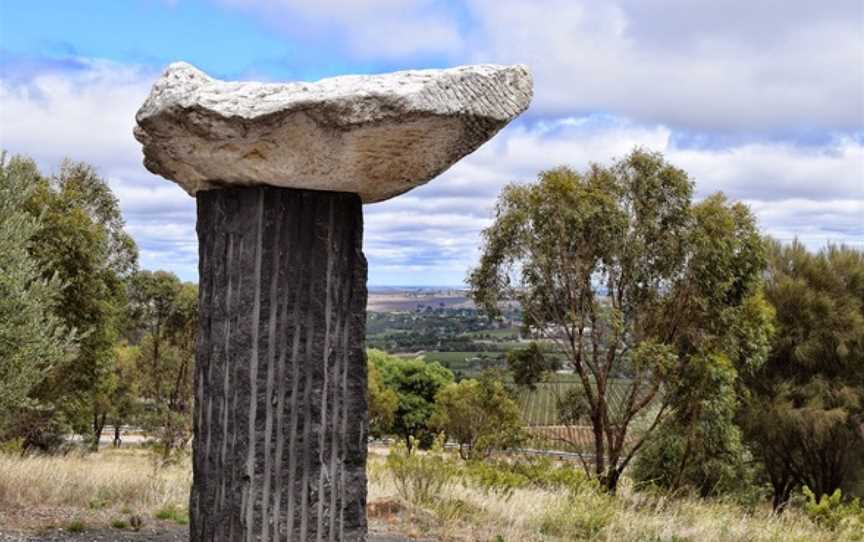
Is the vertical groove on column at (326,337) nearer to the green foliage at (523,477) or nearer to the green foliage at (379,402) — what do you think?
the green foliage at (523,477)

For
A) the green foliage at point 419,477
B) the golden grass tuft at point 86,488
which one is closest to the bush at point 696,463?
the green foliage at point 419,477

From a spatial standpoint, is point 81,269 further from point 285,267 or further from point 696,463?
point 696,463

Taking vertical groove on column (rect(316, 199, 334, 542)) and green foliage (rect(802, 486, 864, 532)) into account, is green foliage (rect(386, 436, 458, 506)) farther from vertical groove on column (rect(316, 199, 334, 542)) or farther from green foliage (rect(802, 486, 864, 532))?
vertical groove on column (rect(316, 199, 334, 542))

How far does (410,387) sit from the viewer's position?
40.2 m

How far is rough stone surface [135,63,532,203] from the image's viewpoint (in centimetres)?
407

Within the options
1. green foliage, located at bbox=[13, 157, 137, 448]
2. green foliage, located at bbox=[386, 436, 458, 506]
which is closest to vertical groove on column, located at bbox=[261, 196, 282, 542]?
green foliage, located at bbox=[386, 436, 458, 506]

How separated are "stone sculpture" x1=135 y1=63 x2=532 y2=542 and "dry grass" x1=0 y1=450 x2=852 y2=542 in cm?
313

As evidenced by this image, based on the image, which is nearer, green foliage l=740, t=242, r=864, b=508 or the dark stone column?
the dark stone column

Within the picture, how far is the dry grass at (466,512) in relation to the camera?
7738mm

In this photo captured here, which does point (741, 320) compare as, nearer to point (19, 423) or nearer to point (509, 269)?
point (509, 269)

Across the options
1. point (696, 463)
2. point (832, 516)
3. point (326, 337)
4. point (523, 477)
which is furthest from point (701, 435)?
point (326, 337)

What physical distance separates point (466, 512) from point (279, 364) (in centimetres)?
419

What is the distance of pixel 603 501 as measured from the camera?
8898 mm

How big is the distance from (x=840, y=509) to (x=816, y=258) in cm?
1058
